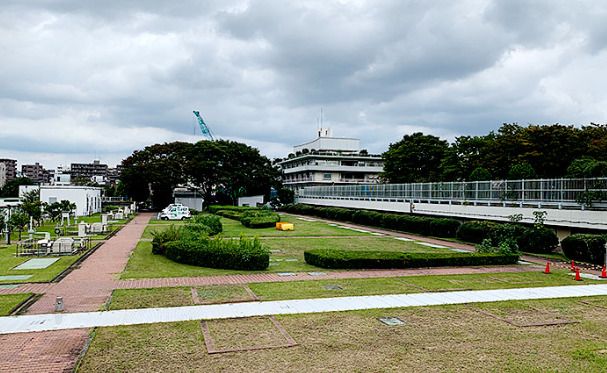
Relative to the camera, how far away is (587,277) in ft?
54.5

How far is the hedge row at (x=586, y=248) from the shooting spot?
63.7 feet

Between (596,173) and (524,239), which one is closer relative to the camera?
(596,173)

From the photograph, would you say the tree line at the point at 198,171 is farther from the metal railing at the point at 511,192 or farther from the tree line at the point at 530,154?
the metal railing at the point at 511,192

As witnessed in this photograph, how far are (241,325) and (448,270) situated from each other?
401 inches

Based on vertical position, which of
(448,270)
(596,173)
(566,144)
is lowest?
(448,270)

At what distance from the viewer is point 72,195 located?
49938 millimetres

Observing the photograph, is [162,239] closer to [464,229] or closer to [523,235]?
[523,235]

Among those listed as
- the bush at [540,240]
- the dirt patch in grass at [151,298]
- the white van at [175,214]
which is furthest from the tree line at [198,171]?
the dirt patch in grass at [151,298]

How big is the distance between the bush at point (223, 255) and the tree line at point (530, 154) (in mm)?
14869

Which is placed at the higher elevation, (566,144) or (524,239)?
(566,144)

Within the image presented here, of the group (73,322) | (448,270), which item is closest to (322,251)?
(448,270)

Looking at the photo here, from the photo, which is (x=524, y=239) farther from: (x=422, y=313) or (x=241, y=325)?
(x=241, y=325)

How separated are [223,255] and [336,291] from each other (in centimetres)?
518

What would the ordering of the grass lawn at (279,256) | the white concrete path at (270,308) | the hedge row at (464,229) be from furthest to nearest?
1. the hedge row at (464,229)
2. the grass lawn at (279,256)
3. the white concrete path at (270,308)
